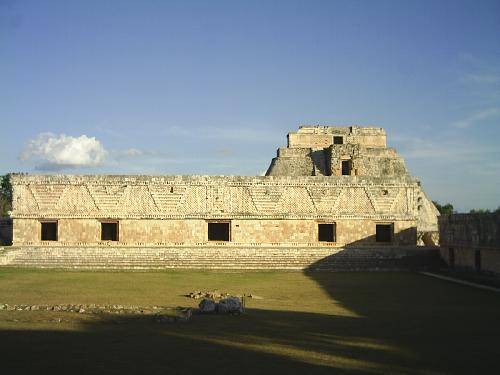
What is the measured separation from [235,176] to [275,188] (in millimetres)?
1920

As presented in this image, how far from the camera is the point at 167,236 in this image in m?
25.0

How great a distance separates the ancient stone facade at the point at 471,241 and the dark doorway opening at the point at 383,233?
2693 mm

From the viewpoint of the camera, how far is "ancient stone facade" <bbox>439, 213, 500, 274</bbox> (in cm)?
1788

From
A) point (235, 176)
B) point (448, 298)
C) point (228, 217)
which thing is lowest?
point (448, 298)

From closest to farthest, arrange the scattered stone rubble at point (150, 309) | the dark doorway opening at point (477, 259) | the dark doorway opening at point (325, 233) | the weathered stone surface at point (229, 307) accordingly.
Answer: the scattered stone rubble at point (150, 309)
the weathered stone surface at point (229, 307)
the dark doorway opening at point (477, 259)
the dark doorway opening at point (325, 233)

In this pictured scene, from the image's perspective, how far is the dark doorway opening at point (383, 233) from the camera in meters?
25.9

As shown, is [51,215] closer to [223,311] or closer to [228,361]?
[223,311]

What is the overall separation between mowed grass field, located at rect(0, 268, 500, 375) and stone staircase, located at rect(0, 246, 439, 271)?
280 inches

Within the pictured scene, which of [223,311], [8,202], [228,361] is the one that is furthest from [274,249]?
[8,202]

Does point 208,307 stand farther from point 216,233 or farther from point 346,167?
point 346,167

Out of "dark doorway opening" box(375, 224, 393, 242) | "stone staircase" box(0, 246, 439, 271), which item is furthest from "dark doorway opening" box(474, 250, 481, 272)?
"dark doorway opening" box(375, 224, 393, 242)

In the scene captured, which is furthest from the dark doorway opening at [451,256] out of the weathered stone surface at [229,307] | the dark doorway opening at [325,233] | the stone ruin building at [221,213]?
the weathered stone surface at [229,307]

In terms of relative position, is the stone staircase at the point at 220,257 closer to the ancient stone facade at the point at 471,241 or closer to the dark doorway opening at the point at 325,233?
the ancient stone facade at the point at 471,241

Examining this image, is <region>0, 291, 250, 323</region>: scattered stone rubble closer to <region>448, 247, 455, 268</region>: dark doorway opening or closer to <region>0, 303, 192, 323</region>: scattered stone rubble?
<region>0, 303, 192, 323</region>: scattered stone rubble
